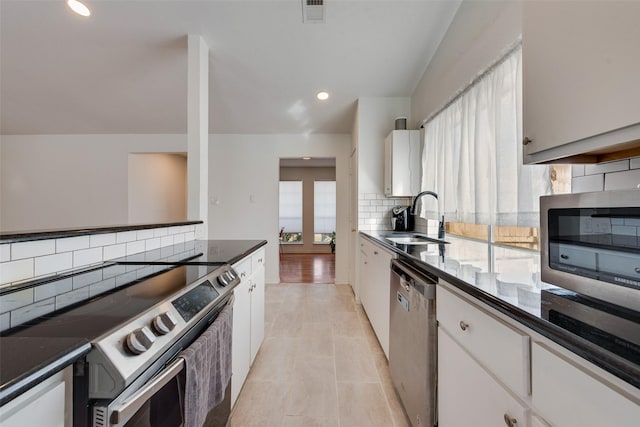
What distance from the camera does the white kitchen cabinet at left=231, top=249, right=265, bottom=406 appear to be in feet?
4.66

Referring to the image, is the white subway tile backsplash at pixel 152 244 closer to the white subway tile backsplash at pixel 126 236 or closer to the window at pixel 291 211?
the white subway tile backsplash at pixel 126 236

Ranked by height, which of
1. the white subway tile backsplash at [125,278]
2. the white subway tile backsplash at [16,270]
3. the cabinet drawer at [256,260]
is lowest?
the cabinet drawer at [256,260]

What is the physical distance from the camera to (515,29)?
4.47 ft

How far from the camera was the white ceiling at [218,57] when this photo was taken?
1.94 meters

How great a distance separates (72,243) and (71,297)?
0.43 metres

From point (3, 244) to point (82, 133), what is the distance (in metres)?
4.99

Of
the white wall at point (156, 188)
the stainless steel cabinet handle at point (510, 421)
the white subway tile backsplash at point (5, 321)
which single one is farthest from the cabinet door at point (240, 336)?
the white wall at point (156, 188)

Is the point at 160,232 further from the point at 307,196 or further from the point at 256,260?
the point at 307,196

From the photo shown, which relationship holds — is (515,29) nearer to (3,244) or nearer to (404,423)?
(404,423)

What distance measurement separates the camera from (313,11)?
1.92 meters

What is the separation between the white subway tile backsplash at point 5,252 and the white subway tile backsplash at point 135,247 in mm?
541

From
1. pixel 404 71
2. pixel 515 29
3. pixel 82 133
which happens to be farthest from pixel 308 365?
pixel 82 133

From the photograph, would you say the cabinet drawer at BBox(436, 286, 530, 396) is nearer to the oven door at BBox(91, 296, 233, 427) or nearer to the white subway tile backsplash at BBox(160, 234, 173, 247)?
the oven door at BBox(91, 296, 233, 427)

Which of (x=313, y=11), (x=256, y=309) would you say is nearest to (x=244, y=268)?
(x=256, y=309)
